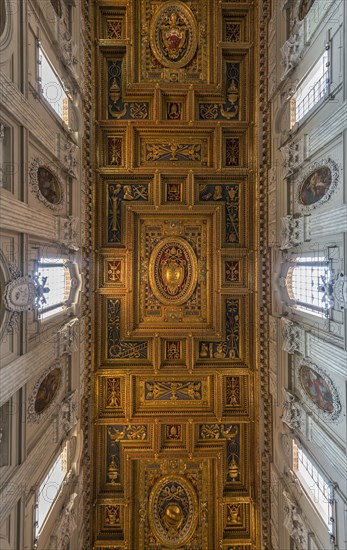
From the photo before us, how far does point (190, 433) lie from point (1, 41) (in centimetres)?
1464

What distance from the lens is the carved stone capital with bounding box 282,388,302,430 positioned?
10.5 meters

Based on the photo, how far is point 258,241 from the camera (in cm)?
1322

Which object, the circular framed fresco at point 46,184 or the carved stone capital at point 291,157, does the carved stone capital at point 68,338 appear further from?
the carved stone capital at point 291,157

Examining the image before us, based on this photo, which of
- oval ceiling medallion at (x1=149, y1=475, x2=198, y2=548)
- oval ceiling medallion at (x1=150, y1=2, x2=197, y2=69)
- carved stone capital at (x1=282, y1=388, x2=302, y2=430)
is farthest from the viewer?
oval ceiling medallion at (x1=149, y1=475, x2=198, y2=548)

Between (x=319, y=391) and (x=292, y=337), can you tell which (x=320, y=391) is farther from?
(x=292, y=337)

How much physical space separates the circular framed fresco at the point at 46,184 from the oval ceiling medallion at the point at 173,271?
4946mm

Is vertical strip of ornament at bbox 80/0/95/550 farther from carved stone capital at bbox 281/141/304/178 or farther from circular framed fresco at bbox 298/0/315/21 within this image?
circular framed fresco at bbox 298/0/315/21

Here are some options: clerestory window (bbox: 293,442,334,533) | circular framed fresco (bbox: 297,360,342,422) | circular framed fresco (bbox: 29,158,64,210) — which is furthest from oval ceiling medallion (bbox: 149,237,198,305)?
clerestory window (bbox: 293,442,334,533)

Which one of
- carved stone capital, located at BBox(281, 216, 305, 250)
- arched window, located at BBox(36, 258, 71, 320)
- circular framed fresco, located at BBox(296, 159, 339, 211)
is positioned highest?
circular framed fresco, located at BBox(296, 159, 339, 211)

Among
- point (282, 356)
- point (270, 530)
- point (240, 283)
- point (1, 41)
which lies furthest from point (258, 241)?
point (270, 530)

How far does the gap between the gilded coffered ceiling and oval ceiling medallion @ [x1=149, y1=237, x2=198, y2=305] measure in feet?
0.21

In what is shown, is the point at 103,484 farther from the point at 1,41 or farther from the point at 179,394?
the point at 1,41

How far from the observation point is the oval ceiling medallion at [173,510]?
13367mm

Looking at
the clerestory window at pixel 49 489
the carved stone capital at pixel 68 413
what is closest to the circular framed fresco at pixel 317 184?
the carved stone capital at pixel 68 413
